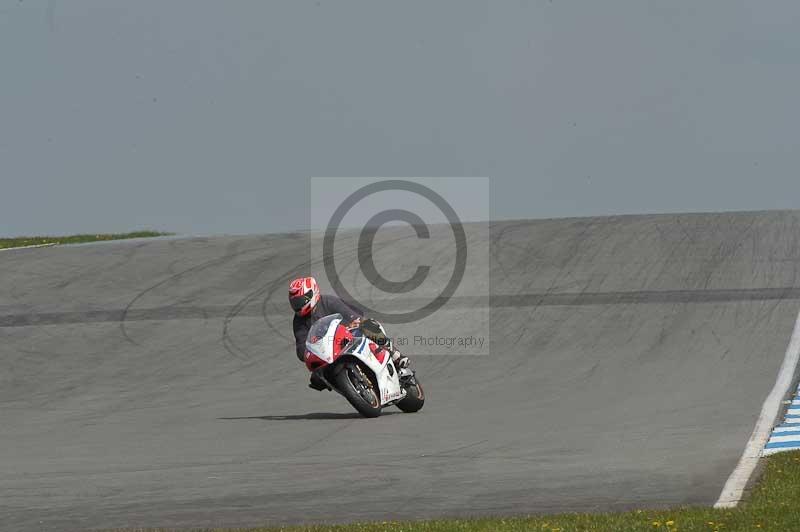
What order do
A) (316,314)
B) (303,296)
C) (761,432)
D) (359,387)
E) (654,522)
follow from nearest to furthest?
(654,522), (761,432), (359,387), (303,296), (316,314)

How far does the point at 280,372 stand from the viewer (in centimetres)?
1897

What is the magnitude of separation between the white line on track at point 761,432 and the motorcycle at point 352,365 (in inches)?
154

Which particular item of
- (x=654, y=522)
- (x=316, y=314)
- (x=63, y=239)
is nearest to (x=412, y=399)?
(x=316, y=314)

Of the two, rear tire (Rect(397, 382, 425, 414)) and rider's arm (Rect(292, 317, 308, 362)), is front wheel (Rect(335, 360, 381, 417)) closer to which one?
rear tire (Rect(397, 382, 425, 414))

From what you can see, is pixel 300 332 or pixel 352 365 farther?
pixel 300 332

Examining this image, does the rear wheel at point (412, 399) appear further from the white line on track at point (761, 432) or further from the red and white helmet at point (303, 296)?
the white line on track at point (761, 432)

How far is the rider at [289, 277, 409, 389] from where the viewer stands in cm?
1421

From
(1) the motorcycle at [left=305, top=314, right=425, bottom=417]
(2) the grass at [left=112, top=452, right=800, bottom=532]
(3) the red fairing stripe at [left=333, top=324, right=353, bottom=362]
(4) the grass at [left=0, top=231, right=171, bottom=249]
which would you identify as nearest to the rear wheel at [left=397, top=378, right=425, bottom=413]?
(1) the motorcycle at [left=305, top=314, right=425, bottom=417]

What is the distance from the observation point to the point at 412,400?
14.8 meters

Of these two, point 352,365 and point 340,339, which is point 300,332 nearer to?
point 340,339

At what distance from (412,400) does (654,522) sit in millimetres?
7010

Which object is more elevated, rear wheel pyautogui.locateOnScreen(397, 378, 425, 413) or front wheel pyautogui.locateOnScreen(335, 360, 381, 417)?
front wheel pyautogui.locateOnScreen(335, 360, 381, 417)

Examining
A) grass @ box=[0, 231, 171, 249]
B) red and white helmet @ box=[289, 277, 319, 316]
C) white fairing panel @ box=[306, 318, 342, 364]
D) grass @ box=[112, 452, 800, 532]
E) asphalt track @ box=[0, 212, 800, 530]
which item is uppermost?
grass @ box=[112, 452, 800, 532]

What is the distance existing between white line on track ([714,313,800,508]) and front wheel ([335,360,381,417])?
401cm
